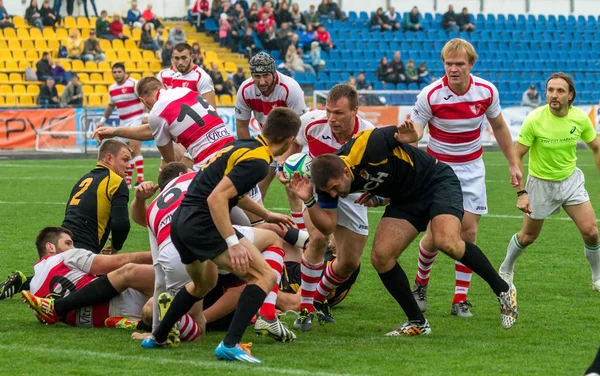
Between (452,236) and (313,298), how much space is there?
4.50 ft

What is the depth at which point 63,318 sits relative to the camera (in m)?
7.75

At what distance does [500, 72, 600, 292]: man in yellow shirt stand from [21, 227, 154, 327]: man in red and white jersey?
361 centimetres

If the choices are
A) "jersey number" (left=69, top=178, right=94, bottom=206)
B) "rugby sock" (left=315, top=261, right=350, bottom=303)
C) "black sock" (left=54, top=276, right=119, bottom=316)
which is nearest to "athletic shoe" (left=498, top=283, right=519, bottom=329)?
"rugby sock" (left=315, top=261, right=350, bottom=303)

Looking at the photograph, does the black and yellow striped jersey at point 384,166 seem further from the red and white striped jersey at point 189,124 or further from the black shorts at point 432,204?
the red and white striped jersey at point 189,124

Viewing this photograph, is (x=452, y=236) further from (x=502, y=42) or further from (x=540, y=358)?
(x=502, y=42)

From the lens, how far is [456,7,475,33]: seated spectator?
39.3 meters

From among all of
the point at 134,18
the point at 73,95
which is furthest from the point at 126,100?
the point at 134,18

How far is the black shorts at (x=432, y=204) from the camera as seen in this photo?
24.6ft

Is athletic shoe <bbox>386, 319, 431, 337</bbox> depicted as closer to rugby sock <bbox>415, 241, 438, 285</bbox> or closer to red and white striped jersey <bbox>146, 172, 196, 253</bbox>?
rugby sock <bbox>415, 241, 438, 285</bbox>

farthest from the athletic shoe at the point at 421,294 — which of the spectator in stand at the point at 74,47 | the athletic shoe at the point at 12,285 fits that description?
the spectator in stand at the point at 74,47

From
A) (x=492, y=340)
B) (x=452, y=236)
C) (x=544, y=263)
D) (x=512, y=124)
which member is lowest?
(x=512, y=124)

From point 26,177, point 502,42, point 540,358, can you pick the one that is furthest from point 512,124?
point 540,358

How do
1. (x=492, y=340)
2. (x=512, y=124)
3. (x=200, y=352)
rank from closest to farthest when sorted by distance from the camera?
(x=200, y=352), (x=492, y=340), (x=512, y=124)

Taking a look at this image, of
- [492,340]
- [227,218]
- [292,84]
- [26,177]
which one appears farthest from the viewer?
[26,177]
